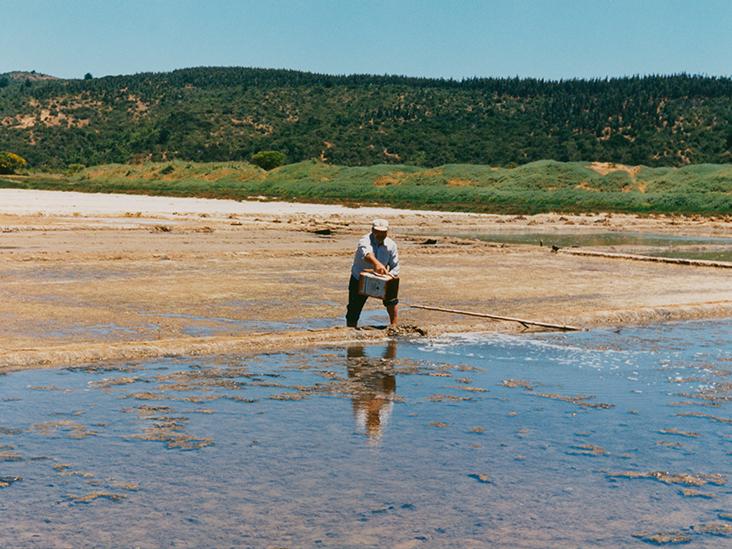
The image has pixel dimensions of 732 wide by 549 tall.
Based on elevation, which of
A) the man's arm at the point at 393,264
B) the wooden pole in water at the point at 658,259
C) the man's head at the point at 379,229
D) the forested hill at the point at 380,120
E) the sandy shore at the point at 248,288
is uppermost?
the forested hill at the point at 380,120

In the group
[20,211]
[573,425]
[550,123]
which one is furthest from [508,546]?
[550,123]

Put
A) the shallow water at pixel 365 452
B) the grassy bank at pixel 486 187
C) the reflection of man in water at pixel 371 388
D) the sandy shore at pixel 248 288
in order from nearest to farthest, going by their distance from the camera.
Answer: the shallow water at pixel 365 452 < the reflection of man in water at pixel 371 388 < the sandy shore at pixel 248 288 < the grassy bank at pixel 486 187

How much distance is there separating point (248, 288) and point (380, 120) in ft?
346

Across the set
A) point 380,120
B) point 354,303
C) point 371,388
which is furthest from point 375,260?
point 380,120

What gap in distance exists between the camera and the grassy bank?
61.2 m

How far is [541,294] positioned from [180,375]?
9145 millimetres

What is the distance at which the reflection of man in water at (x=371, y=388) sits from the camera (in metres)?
8.41

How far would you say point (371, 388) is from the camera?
32.0 ft

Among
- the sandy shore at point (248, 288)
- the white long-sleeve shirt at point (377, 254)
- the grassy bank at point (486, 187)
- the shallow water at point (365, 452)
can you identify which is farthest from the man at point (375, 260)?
the grassy bank at point (486, 187)

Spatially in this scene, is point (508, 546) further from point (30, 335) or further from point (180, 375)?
point (30, 335)

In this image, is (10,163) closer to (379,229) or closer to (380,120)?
(380,120)

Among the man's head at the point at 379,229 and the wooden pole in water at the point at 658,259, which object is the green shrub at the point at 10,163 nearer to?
the wooden pole in water at the point at 658,259

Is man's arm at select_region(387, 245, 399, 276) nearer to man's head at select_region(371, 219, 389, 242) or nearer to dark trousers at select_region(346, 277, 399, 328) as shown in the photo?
man's head at select_region(371, 219, 389, 242)

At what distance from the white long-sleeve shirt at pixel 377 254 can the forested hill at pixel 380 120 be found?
289 feet
